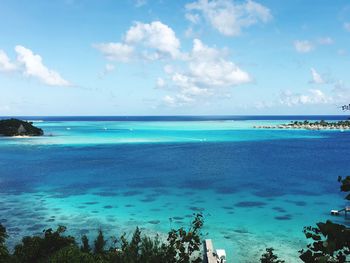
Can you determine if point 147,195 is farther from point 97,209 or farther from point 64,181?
point 64,181

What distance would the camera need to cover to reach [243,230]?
30.6 m

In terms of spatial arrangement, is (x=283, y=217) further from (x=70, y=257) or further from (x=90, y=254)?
(x=70, y=257)

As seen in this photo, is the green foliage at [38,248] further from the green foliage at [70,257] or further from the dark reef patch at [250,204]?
the dark reef patch at [250,204]

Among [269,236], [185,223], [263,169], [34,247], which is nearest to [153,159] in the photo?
[263,169]

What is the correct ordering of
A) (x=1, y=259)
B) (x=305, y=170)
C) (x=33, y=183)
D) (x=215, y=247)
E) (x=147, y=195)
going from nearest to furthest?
(x=1, y=259), (x=215, y=247), (x=147, y=195), (x=33, y=183), (x=305, y=170)

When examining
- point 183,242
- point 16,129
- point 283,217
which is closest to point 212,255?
point 183,242

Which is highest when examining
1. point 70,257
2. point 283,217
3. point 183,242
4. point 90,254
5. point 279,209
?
point 183,242

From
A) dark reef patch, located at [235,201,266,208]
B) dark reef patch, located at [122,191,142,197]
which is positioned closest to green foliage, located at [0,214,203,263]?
dark reef patch, located at [235,201,266,208]

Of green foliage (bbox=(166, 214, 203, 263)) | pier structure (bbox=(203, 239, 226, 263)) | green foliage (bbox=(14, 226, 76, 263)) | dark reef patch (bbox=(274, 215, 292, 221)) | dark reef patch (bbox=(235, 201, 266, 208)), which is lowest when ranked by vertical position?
dark reef patch (bbox=(274, 215, 292, 221))

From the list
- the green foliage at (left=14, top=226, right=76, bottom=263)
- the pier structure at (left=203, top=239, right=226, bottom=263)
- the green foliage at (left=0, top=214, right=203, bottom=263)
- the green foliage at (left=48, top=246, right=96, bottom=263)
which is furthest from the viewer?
the pier structure at (left=203, top=239, right=226, bottom=263)

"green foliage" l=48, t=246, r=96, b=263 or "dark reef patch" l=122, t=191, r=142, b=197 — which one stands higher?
"green foliage" l=48, t=246, r=96, b=263

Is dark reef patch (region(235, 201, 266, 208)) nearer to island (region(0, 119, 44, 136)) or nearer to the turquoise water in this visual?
the turquoise water

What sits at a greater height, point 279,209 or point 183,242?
point 183,242

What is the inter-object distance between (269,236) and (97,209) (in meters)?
17.9
